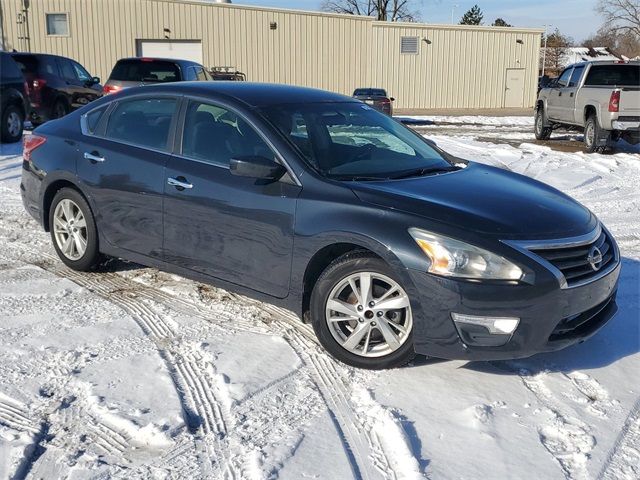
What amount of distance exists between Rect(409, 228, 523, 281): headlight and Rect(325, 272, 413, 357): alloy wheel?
265 mm

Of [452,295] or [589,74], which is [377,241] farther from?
[589,74]

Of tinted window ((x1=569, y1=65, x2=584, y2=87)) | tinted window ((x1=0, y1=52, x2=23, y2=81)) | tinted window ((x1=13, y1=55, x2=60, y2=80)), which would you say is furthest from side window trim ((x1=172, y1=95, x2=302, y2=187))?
tinted window ((x1=13, y1=55, x2=60, y2=80))

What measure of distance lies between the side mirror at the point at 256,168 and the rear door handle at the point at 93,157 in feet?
4.93

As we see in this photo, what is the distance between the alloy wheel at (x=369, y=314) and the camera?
392cm

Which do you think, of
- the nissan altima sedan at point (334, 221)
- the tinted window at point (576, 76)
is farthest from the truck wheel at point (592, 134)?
the nissan altima sedan at point (334, 221)

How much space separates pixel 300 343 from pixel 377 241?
94 cm

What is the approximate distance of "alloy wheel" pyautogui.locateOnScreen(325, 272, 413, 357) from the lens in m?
3.92

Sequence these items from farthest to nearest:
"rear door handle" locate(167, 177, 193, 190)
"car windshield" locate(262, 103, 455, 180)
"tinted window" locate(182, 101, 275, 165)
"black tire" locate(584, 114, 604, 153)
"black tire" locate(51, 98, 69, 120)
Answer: "black tire" locate(51, 98, 69, 120), "black tire" locate(584, 114, 604, 153), "rear door handle" locate(167, 177, 193, 190), "tinted window" locate(182, 101, 275, 165), "car windshield" locate(262, 103, 455, 180)

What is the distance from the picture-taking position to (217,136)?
191 inches

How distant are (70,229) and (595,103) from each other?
40.2ft

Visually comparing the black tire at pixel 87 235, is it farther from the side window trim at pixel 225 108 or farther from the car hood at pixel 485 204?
the car hood at pixel 485 204

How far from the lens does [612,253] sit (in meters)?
4.39

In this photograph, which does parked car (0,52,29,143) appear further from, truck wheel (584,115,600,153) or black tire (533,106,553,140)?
black tire (533,106,553,140)

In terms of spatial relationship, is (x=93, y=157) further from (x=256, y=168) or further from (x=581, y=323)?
(x=581, y=323)
